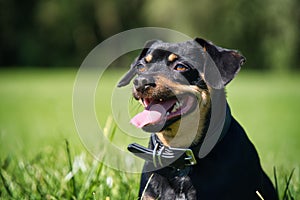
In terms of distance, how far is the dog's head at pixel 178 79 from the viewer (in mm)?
3303

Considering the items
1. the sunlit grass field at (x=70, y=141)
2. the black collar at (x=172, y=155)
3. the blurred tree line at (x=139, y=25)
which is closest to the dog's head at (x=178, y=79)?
the black collar at (x=172, y=155)

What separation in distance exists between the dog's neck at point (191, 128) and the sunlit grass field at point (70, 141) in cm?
50

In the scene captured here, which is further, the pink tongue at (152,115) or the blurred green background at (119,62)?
the blurred green background at (119,62)

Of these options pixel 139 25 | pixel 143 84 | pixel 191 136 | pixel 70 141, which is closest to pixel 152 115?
pixel 143 84

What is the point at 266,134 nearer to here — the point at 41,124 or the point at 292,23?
the point at 41,124

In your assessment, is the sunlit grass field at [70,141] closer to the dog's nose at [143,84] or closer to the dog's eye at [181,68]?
the dog's nose at [143,84]

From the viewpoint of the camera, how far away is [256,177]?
335cm

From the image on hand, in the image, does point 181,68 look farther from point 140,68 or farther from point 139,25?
point 139,25

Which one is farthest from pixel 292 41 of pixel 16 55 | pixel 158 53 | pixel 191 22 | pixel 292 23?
pixel 158 53

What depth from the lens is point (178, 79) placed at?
3498mm

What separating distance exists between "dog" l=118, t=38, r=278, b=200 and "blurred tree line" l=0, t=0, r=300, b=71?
21773 mm

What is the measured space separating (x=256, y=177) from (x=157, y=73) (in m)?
0.98

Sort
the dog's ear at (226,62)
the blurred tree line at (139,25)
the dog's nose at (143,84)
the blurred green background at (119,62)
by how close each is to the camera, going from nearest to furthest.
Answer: the dog's nose at (143,84), the dog's ear at (226,62), the blurred green background at (119,62), the blurred tree line at (139,25)

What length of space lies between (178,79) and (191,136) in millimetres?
404
